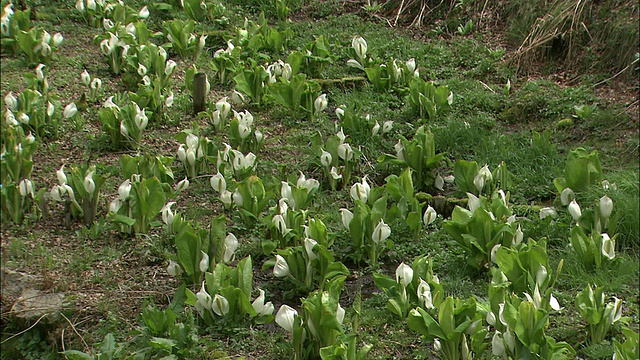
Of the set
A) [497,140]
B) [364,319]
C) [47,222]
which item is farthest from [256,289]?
[497,140]

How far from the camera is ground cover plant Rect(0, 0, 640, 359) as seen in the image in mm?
3357

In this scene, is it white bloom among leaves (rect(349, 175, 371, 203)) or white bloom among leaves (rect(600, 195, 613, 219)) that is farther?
white bloom among leaves (rect(349, 175, 371, 203))

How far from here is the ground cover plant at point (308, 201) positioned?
336cm

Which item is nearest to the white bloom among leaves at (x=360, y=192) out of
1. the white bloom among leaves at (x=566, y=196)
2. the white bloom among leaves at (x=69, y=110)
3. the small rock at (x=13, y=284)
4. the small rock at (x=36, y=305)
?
the white bloom among leaves at (x=566, y=196)

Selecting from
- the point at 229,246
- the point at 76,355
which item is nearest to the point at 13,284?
the point at 76,355

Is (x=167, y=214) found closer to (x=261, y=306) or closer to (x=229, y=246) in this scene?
(x=229, y=246)

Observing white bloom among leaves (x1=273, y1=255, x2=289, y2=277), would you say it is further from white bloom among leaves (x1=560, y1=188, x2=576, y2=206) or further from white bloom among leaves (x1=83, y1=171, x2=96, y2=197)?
white bloom among leaves (x1=560, y1=188, x2=576, y2=206)

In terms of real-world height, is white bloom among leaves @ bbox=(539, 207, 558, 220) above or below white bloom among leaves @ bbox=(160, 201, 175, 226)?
above

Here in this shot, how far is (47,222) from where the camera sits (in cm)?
430

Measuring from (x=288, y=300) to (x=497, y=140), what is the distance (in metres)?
2.08

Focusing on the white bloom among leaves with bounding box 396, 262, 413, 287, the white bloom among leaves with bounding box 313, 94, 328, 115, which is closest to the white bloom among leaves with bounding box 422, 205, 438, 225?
the white bloom among leaves with bounding box 396, 262, 413, 287

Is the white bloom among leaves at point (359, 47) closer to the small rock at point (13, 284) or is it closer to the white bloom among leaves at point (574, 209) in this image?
the white bloom among leaves at point (574, 209)

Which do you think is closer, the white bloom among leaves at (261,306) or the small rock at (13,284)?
the white bloom among leaves at (261,306)

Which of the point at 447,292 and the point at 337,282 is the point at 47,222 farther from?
the point at 447,292
